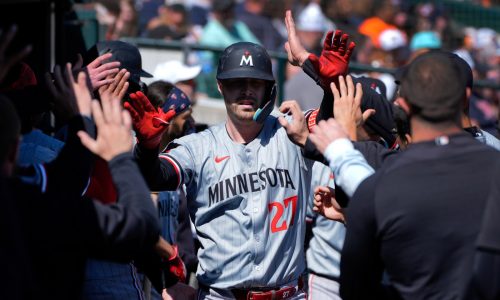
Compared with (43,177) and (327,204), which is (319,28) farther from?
(43,177)

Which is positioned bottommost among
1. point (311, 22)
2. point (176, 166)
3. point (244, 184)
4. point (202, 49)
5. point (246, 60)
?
point (244, 184)

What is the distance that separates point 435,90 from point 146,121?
5.44 feet

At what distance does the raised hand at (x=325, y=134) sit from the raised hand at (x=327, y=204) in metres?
0.82

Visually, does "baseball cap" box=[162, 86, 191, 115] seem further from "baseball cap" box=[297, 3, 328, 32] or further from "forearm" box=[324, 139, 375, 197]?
"baseball cap" box=[297, 3, 328, 32]

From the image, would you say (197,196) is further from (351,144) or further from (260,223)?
(351,144)

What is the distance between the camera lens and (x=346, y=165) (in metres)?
3.85

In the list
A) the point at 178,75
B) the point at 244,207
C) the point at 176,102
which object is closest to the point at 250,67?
the point at 244,207

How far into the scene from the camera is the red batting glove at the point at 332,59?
4.66 metres

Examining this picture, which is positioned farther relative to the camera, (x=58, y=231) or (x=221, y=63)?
(x=221, y=63)

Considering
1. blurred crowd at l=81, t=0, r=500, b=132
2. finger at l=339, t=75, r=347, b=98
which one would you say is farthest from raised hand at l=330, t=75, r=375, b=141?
blurred crowd at l=81, t=0, r=500, b=132

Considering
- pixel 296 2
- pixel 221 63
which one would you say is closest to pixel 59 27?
pixel 221 63

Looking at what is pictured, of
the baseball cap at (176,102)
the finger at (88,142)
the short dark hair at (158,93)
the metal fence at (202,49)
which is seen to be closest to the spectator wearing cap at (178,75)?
the short dark hair at (158,93)

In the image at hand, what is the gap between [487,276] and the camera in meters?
3.58

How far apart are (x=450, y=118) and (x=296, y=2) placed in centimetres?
1163
